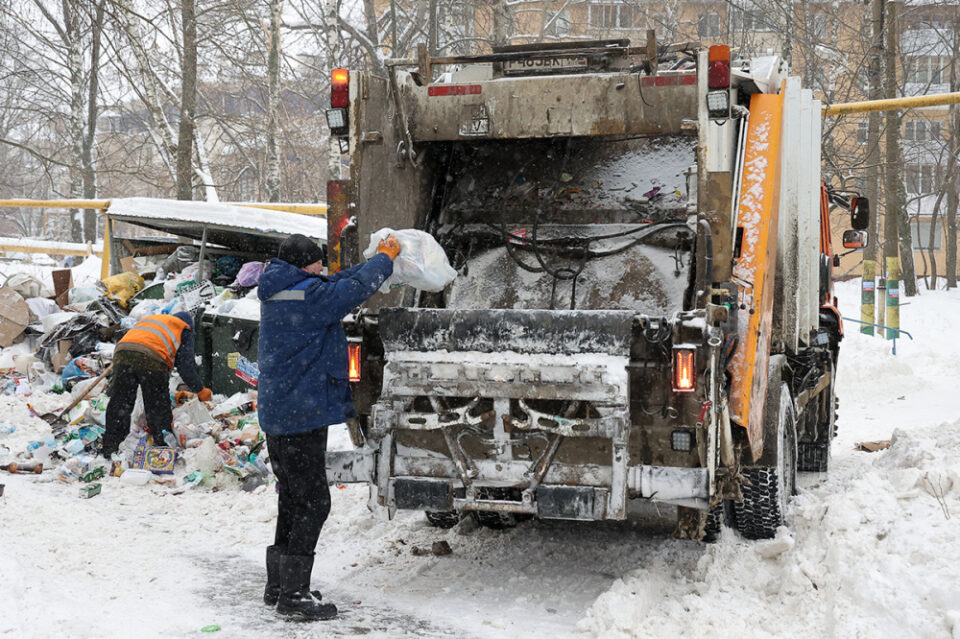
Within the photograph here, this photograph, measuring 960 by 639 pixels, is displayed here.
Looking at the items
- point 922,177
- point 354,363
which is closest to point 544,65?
point 354,363

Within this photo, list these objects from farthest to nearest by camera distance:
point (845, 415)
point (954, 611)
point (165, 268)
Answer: point (165, 268)
point (845, 415)
point (954, 611)

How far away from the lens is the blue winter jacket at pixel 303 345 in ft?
14.0

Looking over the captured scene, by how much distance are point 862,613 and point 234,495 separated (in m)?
4.24

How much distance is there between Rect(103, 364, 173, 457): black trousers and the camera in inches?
292

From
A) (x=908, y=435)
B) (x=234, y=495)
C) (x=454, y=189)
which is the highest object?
(x=454, y=189)

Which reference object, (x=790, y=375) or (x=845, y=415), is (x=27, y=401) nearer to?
(x=790, y=375)

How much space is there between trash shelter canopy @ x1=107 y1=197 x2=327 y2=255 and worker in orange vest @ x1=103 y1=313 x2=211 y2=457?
2390mm

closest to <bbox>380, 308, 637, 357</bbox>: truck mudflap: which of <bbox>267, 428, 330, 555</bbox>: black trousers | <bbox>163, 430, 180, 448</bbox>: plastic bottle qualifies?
<bbox>267, 428, 330, 555</bbox>: black trousers

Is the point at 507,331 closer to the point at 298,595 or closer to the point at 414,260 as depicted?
the point at 414,260

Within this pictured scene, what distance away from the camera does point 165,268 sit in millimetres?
11016

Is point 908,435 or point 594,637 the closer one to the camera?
point 594,637

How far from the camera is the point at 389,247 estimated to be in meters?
4.55

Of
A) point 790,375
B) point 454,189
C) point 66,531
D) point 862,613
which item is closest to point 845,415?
point 790,375

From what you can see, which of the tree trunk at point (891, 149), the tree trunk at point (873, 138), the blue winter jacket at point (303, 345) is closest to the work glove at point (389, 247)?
the blue winter jacket at point (303, 345)
